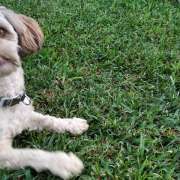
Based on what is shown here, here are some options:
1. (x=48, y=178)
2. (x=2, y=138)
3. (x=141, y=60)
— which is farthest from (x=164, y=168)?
(x=141, y=60)

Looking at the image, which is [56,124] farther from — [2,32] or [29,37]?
[2,32]

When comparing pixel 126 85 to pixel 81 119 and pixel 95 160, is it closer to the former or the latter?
pixel 81 119

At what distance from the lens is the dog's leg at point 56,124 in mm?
4129

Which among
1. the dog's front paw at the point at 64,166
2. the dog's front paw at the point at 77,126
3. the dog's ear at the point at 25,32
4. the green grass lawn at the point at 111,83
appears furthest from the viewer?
the dog's front paw at the point at 77,126

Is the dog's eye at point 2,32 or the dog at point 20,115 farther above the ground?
the dog's eye at point 2,32

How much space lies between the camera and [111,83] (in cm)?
506

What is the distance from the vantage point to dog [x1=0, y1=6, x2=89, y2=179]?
345 centimetres

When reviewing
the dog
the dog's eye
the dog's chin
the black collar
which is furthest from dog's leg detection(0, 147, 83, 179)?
the dog's eye

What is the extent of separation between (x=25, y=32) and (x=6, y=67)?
0.46 m

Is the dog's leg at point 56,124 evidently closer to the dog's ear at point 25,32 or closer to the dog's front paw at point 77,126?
the dog's front paw at point 77,126

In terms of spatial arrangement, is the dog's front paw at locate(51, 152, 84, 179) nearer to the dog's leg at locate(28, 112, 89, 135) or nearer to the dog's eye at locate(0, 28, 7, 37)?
the dog's leg at locate(28, 112, 89, 135)

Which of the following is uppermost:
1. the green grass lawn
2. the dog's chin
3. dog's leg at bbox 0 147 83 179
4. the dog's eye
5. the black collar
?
the dog's eye

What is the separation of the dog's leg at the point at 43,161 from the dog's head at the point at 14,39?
0.63m

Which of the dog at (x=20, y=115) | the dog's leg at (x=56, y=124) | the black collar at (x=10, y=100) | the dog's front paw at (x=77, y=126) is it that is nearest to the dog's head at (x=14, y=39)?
the dog at (x=20, y=115)
